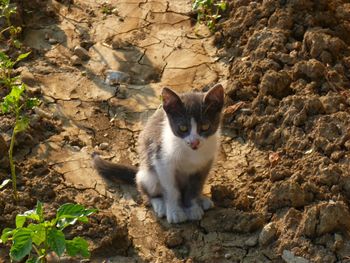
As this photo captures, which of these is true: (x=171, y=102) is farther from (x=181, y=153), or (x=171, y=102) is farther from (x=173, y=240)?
(x=173, y=240)

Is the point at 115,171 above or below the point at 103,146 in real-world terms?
above

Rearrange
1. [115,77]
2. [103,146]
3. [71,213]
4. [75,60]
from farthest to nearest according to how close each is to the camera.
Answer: [75,60]
[115,77]
[103,146]
[71,213]

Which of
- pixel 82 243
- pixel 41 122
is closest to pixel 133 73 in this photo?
pixel 41 122

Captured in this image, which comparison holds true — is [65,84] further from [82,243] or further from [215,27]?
[82,243]

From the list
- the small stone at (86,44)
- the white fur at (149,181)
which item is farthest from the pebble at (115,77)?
the white fur at (149,181)

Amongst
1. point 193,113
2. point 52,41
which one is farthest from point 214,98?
point 52,41

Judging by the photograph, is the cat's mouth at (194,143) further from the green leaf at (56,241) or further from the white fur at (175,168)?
the green leaf at (56,241)
